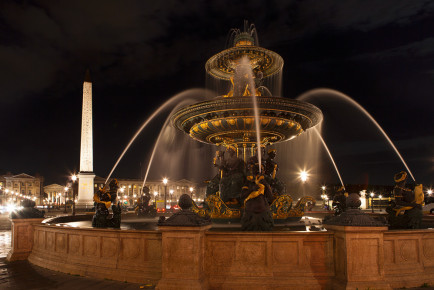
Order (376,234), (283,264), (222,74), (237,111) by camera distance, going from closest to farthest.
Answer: (376,234) < (283,264) < (237,111) < (222,74)

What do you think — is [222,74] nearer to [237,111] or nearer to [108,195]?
[237,111]

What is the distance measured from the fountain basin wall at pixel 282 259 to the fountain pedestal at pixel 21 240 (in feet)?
15.1

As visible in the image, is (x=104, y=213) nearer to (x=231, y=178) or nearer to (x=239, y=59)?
(x=231, y=178)

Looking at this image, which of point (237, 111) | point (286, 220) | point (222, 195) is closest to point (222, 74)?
point (237, 111)

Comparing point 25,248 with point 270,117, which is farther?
point 270,117

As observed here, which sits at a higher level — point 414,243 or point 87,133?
point 87,133

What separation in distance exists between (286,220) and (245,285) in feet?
18.3

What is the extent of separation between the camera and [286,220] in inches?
460

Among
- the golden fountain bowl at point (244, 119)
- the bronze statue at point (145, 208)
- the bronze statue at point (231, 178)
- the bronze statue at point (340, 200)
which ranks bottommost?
the bronze statue at point (145, 208)

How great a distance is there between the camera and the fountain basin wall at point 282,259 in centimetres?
609

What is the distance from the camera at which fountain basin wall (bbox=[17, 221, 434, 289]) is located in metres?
6.09

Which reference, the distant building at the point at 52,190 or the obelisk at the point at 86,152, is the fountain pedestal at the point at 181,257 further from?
the distant building at the point at 52,190

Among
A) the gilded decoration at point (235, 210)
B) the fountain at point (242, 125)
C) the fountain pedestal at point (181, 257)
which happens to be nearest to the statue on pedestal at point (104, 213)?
the gilded decoration at point (235, 210)

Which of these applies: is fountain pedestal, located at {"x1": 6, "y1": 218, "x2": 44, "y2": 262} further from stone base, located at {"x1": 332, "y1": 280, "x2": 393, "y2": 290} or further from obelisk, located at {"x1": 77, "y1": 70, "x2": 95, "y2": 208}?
obelisk, located at {"x1": 77, "y1": 70, "x2": 95, "y2": 208}
